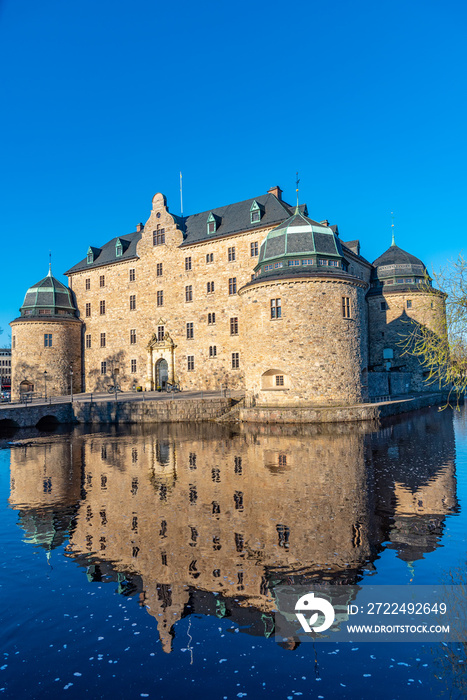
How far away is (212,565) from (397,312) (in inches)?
1552

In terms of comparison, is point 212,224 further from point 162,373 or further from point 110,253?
point 162,373

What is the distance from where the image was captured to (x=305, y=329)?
26.9 m

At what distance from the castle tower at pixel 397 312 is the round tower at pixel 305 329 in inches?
559

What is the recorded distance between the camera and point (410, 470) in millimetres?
13609

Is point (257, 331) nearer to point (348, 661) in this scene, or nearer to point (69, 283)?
point (348, 661)

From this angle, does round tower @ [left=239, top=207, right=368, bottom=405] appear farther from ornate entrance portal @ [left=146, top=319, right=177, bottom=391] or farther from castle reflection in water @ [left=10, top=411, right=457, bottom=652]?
ornate entrance portal @ [left=146, top=319, right=177, bottom=391]

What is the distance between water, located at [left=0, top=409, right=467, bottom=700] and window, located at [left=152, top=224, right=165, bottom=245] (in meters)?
29.4

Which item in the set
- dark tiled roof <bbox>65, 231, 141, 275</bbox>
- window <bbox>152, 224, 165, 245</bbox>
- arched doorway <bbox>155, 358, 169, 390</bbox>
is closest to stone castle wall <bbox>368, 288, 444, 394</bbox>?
arched doorway <bbox>155, 358, 169, 390</bbox>

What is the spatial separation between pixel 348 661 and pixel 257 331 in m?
23.6

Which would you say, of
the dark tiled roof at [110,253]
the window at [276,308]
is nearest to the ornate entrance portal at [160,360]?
the dark tiled roof at [110,253]

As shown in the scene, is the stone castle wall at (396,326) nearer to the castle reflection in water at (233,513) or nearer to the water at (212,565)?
the castle reflection in water at (233,513)

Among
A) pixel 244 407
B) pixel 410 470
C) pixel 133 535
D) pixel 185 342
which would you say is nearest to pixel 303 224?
pixel 244 407

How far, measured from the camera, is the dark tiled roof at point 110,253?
44.8 meters

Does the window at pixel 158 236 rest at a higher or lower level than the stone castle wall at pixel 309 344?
higher
